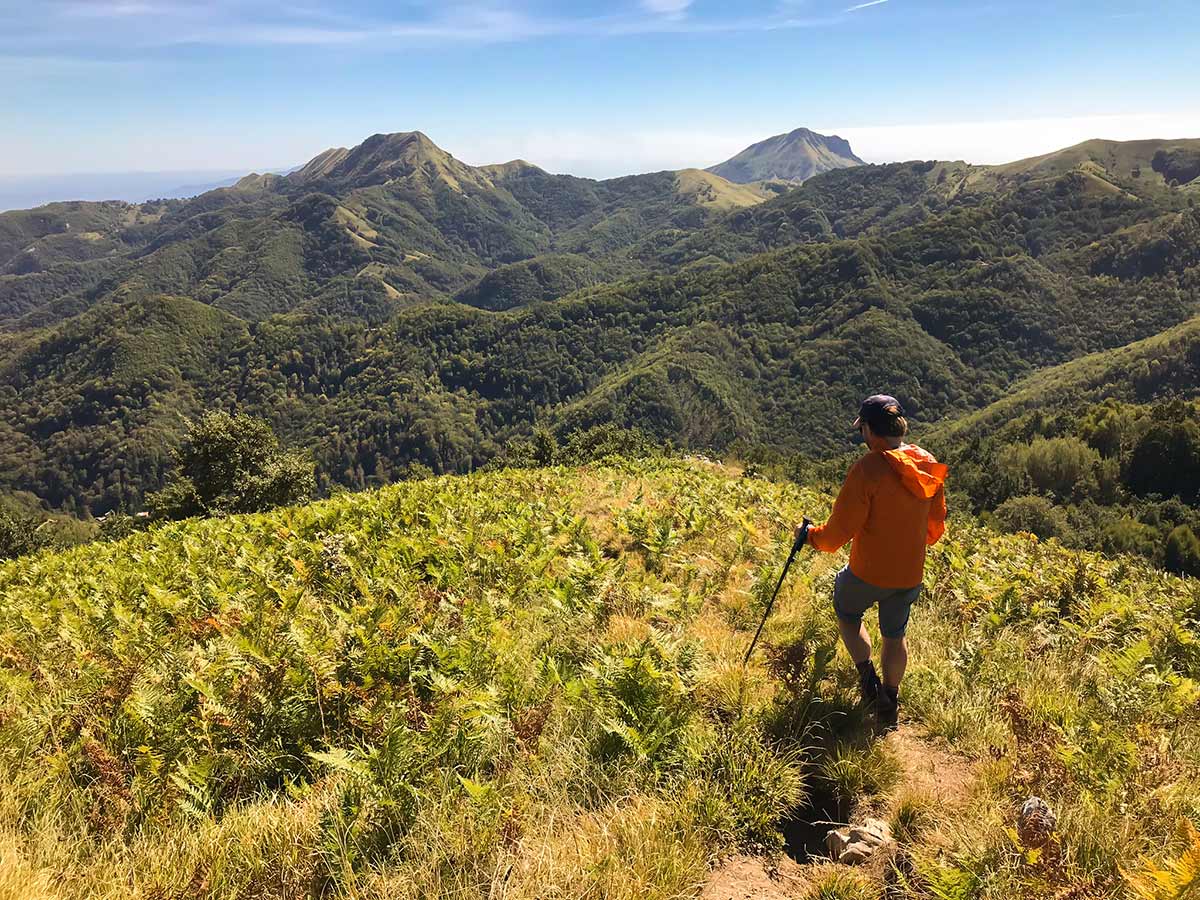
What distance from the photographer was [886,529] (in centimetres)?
422

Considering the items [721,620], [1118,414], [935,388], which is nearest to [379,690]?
[721,620]

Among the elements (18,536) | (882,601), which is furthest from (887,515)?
(18,536)

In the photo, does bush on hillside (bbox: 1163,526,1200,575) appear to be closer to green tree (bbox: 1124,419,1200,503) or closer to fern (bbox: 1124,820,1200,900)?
green tree (bbox: 1124,419,1200,503)

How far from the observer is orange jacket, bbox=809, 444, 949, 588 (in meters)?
4.18

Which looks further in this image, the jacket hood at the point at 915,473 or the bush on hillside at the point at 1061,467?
the bush on hillside at the point at 1061,467

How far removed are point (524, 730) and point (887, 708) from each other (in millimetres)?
2773

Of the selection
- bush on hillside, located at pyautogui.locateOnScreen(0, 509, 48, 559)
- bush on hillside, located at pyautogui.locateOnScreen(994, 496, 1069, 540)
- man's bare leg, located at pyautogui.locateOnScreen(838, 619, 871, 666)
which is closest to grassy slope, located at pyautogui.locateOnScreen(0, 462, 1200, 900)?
man's bare leg, located at pyautogui.locateOnScreen(838, 619, 871, 666)

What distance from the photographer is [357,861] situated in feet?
9.61

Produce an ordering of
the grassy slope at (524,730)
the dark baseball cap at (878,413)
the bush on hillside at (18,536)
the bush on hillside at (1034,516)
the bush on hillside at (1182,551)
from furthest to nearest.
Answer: the bush on hillside at (1034,516)
the bush on hillside at (1182,551)
the bush on hillside at (18,536)
the dark baseball cap at (878,413)
the grassy slope at (524,730)

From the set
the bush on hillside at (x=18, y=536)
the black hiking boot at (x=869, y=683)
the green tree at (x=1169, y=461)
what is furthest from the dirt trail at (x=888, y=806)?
the green tree at (x=1169, y=461)

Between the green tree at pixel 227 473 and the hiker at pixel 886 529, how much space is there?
26.8m

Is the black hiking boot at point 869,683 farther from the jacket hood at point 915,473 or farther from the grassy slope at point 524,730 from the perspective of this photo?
the jacket hood at point 915,473

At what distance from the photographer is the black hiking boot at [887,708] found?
14.4ft

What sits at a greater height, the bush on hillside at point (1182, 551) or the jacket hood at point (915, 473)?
the jacket hood at point (915, 473)
